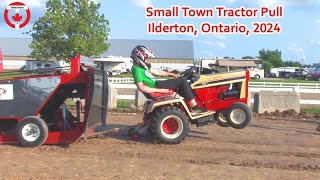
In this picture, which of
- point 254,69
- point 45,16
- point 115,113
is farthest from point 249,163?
point 254,69

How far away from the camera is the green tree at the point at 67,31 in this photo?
4212 cm

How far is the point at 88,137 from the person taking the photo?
911cm

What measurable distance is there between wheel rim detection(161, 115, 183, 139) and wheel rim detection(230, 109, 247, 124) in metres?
1.14

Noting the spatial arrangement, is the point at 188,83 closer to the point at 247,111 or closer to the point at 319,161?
the point at 247,111

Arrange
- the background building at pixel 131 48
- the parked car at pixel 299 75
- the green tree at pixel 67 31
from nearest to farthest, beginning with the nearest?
1. the green tree at pixel 67 31
2. the parked car at pixel 299 75
3. the background building at pixel 131 48

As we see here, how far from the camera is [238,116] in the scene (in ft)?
29.6

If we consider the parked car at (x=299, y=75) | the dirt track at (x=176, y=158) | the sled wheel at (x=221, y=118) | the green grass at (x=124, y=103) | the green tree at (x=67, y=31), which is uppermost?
the green tree at (x=67, y=31)

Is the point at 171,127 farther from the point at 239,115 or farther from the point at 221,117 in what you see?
the point at 239,115

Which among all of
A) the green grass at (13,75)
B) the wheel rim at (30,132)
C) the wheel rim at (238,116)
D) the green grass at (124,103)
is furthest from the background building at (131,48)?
the wheel rim at (30,132)

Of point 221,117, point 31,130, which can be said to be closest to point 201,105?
point 221,117

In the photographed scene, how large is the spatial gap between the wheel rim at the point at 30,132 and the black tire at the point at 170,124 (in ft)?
6.93

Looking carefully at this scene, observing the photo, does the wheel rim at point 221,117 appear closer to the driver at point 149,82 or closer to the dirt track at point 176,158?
the dirt track at point 176,158

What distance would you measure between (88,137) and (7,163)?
2.43 meters

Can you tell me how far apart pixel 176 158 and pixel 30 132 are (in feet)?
8.81
